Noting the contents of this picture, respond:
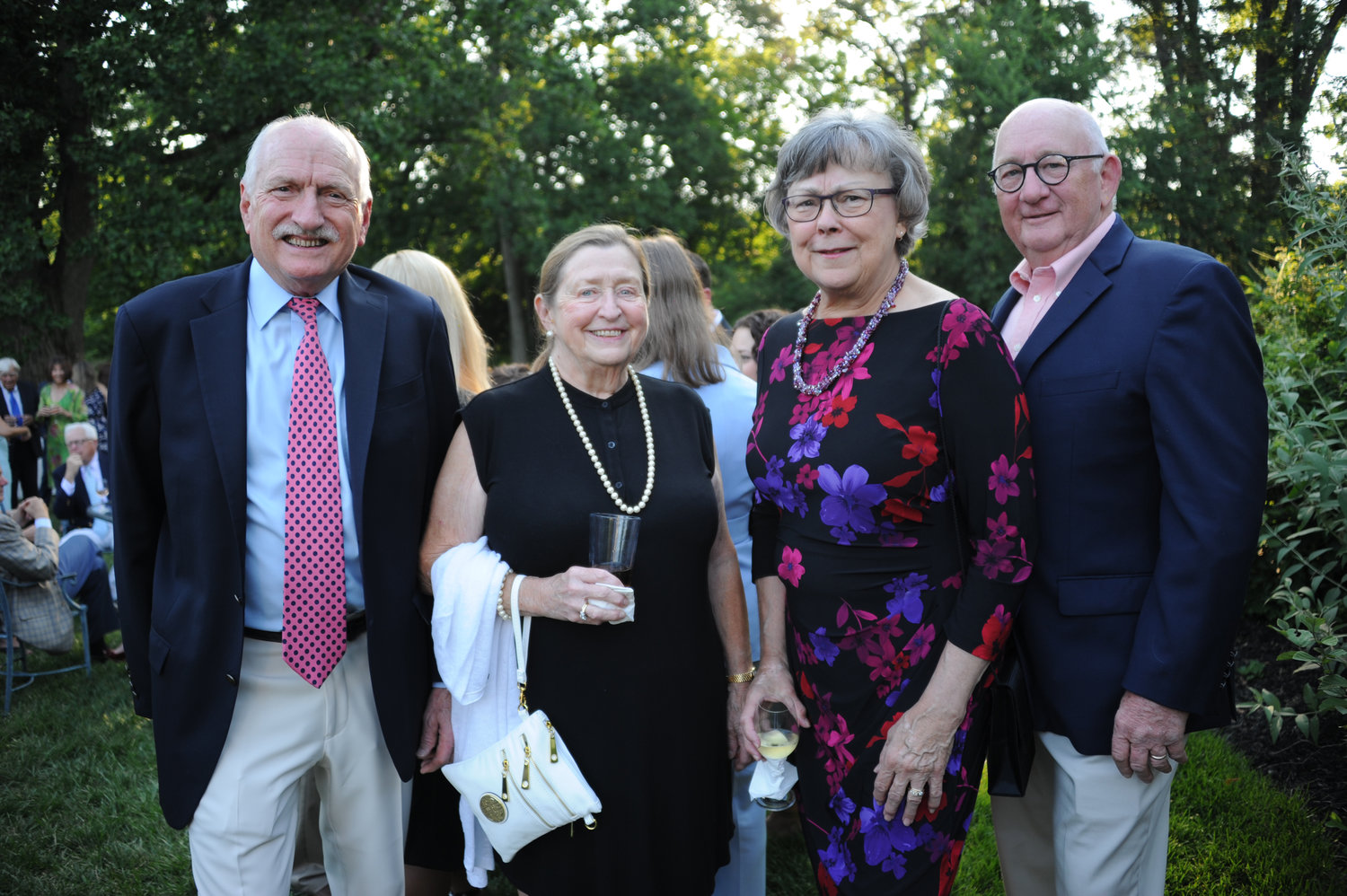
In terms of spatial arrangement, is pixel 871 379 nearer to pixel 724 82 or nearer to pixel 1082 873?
pixel 1082 873

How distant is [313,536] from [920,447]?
1.53m

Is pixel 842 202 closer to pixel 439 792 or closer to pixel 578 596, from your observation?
pixel 578 596

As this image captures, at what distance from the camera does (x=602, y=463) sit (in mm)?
2502

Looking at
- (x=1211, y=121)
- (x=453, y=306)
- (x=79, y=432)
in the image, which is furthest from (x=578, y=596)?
(x=1211, y=121)

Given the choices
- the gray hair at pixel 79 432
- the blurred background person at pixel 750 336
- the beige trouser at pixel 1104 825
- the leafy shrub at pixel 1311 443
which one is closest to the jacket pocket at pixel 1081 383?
the beige trouser at pixel 1104 825

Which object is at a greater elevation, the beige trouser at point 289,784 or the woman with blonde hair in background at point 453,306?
the woman with blonde hair in background at point 453,306

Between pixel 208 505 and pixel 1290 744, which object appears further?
pixel 1290 744

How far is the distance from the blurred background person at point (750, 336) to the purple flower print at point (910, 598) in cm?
347

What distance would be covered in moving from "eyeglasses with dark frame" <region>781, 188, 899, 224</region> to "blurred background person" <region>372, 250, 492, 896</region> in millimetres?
1192

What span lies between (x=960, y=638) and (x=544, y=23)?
17314mm

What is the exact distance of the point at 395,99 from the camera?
1516 cm

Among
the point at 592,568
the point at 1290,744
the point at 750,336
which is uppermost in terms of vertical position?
the point at 750,336

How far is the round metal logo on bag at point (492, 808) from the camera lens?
7.75ft

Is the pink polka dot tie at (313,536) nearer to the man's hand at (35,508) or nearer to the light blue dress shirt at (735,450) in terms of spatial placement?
the light blue dress shirt at (735,450)
